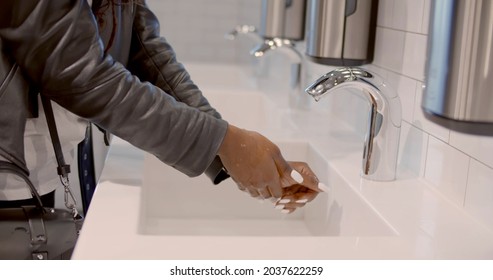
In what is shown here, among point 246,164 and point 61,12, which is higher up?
point 61,12

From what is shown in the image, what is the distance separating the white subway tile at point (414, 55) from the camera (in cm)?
114

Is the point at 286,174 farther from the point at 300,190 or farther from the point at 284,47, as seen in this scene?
the point at 284,47

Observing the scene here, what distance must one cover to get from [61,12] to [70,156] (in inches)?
18.4

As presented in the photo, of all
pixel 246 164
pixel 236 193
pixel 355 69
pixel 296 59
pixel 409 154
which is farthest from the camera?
pixel 296 59

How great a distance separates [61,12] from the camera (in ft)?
2.67

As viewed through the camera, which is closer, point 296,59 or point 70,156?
point 70,156

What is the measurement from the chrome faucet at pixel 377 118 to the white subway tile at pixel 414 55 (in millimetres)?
89

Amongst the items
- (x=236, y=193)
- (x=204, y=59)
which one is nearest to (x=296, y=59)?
(x=236, y=193)

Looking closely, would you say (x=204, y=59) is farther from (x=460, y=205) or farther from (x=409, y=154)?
(x=460, y=205)

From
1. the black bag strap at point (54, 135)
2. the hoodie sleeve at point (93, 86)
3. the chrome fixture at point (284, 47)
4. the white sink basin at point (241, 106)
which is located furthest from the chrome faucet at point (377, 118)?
the white sink basin at point (241, 106)

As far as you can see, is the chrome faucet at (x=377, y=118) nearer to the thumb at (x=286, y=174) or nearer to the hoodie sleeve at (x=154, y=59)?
the thumb at (x=286, y=174)

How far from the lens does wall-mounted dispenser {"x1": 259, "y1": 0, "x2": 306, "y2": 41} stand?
180 cm

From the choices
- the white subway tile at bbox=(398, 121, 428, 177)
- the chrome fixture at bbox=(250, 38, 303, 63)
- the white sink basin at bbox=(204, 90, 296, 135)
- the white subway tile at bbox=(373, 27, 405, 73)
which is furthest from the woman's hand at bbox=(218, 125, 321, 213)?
the white sink basin at bbox=(204, 90, 296, 135)

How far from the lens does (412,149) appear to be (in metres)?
1.18
